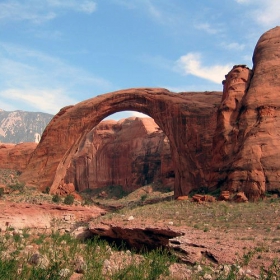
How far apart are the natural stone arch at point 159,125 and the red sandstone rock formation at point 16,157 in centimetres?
584

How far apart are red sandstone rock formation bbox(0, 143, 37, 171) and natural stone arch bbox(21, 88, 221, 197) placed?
5841 mm

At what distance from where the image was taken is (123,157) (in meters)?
53.6

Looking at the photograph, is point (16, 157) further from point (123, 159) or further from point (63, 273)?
point (63, 273)

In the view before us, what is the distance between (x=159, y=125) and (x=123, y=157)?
23340mm

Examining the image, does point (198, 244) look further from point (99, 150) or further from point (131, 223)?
point (99, 150)

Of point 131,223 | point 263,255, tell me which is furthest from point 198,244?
point 131,223

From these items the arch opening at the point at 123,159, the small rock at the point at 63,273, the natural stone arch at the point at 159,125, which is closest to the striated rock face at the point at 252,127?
the natural stone arch at the point at 159,125

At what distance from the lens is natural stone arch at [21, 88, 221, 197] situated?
2736 cm

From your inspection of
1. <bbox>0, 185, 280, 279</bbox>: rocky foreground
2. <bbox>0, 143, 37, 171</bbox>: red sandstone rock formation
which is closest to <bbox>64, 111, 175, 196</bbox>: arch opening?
<bbox>0, 143, 37, 171</bbox>: red sandstone rock formation

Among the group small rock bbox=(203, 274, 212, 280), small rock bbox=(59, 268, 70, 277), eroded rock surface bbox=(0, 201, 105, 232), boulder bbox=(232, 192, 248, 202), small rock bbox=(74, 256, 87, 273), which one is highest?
boulder bbox=(232, 192, 248, 202)

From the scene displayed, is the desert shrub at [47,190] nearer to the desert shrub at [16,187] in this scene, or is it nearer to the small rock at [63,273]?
the desert shrub at [16,187]

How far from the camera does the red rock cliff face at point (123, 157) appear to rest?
4991 cm

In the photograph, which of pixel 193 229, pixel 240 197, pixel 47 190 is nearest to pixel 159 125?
pixel 47 190

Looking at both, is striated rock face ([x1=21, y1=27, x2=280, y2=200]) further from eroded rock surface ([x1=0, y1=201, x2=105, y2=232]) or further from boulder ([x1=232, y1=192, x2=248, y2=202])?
eroded rock surface ([x1=0, y1=201, x2=105, y2=232])
